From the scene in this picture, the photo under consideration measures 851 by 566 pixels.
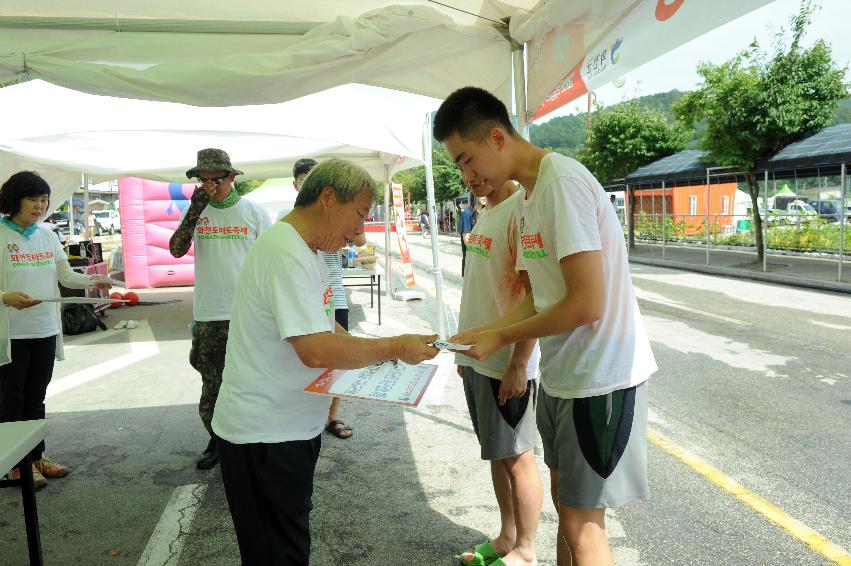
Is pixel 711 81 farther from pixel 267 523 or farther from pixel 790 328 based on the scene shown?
pixel 267 523

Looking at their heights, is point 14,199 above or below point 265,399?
above

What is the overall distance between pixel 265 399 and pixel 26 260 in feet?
9.01

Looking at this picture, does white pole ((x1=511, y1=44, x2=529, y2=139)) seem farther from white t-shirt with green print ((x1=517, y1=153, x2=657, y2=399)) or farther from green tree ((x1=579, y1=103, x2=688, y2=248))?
green tree ((x1=579, y1=103, x2=688, y2=248))

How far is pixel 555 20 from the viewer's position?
9.82 ft

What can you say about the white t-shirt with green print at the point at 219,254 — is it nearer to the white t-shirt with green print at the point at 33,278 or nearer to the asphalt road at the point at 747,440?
the white t-shirt with green print at the point at 33,278

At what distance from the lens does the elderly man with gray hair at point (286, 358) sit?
5.93 feet

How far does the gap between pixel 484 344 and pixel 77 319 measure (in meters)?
9.01

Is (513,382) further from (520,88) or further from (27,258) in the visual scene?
(27,258)

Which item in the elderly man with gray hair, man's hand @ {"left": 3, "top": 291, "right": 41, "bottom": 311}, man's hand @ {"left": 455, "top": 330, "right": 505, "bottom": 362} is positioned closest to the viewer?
the elderly man with gray hair

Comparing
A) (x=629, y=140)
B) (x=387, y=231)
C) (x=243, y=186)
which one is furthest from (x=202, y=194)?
(x=243, y=186)

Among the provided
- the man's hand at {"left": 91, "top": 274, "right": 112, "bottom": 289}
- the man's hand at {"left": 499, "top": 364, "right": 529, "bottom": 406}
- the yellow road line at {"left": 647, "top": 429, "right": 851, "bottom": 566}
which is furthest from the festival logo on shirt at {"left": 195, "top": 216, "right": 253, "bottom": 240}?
the yellow road line at {"left": 647, "top": 429, "right": 851, "bottom": 566}

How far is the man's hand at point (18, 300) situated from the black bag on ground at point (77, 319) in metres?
6.28

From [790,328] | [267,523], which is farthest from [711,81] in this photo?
[267,523]

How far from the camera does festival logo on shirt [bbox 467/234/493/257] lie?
8.92ft
